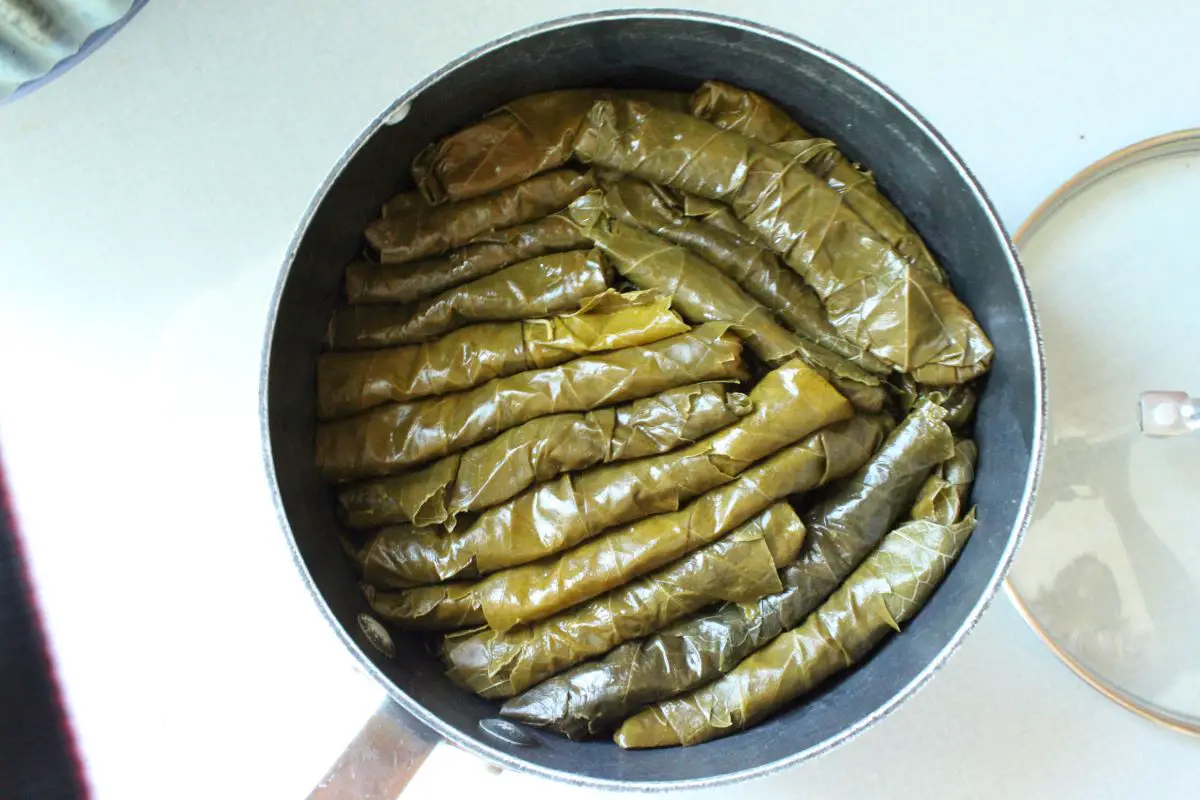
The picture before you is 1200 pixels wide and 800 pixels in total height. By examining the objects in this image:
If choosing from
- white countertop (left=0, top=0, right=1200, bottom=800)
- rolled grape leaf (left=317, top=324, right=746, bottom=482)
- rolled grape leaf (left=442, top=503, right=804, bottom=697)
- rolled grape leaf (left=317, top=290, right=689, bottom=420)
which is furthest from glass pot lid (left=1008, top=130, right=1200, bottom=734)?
rolled grape leaf (left=317, top=290, right=689, bottom=420)

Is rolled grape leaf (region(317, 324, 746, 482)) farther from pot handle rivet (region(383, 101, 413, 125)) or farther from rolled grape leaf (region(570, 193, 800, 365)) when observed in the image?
pot handle rivet (region(383, 101, 413, 125))

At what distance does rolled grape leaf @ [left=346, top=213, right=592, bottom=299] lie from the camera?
1897 mm

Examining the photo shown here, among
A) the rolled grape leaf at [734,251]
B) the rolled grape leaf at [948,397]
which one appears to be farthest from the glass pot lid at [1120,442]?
the rolled grape leaf at [734,251]

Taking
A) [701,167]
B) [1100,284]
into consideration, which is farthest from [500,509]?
[1100,284]

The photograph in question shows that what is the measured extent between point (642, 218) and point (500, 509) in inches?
26.5

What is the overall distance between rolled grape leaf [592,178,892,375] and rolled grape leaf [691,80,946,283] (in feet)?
0.59

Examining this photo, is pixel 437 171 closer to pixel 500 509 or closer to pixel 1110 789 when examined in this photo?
pixel 500 509

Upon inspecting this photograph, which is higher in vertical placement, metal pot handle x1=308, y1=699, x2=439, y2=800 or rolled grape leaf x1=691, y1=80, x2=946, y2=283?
rolled grape leaf x1=691, y1=80, x2=946, y2=283

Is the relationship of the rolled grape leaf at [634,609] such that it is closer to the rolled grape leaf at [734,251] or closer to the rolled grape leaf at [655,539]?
the rolled grape leaf at [655,539]

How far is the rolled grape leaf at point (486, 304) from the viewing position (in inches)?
73.3

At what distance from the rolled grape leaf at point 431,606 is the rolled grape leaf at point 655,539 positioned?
0.05 meters

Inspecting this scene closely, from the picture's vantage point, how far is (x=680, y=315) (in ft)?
6.16

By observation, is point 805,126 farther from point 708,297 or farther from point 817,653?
point 817,653

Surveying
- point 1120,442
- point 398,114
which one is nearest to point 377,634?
point 398,114
